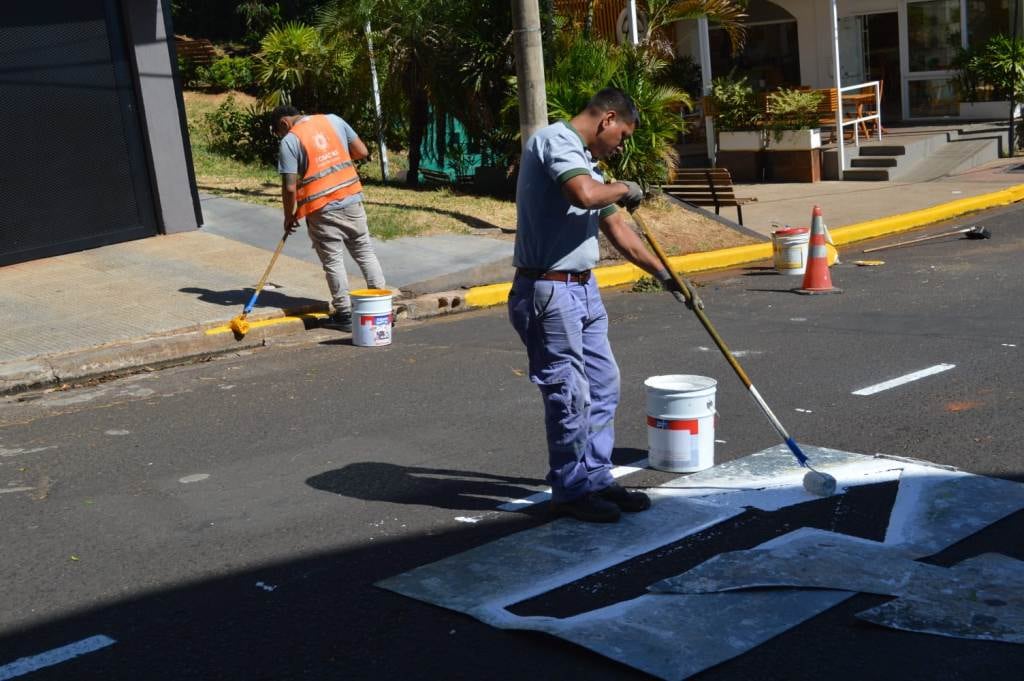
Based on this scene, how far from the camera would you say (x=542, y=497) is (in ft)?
19.2

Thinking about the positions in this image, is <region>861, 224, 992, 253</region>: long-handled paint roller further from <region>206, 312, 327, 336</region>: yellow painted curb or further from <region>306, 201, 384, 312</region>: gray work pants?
<region>206, 312, 327, 336</region>: yellow painted curb

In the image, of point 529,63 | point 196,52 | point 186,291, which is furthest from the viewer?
point 196,52

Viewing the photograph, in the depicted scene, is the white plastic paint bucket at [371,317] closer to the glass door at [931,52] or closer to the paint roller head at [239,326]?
the paint roller head at [239,326]

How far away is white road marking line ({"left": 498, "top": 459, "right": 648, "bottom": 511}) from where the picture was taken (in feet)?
18.9

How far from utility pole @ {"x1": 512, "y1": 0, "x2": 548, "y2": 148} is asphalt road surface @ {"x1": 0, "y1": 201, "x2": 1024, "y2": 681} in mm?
2354

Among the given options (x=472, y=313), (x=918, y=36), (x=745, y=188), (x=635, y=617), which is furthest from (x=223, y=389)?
(x=918, y=36)

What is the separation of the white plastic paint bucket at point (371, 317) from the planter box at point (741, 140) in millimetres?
12254

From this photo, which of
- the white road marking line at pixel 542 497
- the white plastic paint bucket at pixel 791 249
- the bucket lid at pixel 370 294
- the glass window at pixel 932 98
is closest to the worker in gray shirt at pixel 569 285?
the white road marking line at pixel 542 497

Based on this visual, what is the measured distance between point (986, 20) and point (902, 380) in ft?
57.9

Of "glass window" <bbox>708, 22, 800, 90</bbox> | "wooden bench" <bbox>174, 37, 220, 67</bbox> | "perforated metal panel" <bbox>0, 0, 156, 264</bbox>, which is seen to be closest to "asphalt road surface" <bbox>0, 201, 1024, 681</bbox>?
"perforated metal panel" <bbox>0, 0, 156, 264</bbox>

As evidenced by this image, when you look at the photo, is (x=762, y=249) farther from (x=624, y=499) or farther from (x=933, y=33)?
(x=933, y=33)

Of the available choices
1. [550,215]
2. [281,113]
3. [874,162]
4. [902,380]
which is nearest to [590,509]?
[550,215]

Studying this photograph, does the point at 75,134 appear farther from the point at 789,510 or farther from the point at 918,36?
the point at 918,36

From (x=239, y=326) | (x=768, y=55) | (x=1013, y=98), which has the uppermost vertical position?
(x=768, y=55)
